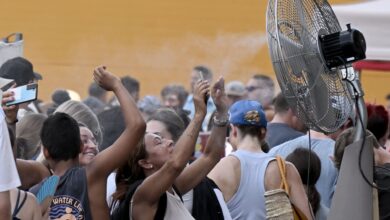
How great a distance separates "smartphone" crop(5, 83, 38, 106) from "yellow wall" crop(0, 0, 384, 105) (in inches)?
336

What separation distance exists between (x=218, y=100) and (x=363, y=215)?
44.9 inches

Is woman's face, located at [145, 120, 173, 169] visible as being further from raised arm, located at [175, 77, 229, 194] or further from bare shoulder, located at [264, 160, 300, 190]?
bare shoulder, located at [264, 160, 300, 190]

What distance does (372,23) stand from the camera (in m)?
9.33

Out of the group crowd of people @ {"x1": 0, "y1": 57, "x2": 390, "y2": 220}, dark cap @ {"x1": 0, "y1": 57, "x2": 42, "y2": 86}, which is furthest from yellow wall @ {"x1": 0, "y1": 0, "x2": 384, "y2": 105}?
dark cap @ {"x1": 0, "y1": 57, "x2": 42, "y2": 86}

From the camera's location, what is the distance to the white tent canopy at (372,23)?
30.2ft

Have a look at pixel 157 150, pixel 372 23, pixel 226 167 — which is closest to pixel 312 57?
pixel 157 150

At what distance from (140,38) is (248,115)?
25.3 ft

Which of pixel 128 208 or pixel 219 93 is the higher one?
pixel 219 93

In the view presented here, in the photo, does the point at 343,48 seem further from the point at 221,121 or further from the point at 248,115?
the point at 248,115

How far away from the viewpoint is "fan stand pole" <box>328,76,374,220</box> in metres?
4.43

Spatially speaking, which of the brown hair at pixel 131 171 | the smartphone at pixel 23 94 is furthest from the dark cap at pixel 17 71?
the brown hair at pixel 131 171

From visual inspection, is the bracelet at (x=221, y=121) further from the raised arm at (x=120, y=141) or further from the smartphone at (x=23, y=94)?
the smartphone at (x=23, y=94)

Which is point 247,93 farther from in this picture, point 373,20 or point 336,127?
point 336,127

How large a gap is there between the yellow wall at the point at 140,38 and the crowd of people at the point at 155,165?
6.51 m
